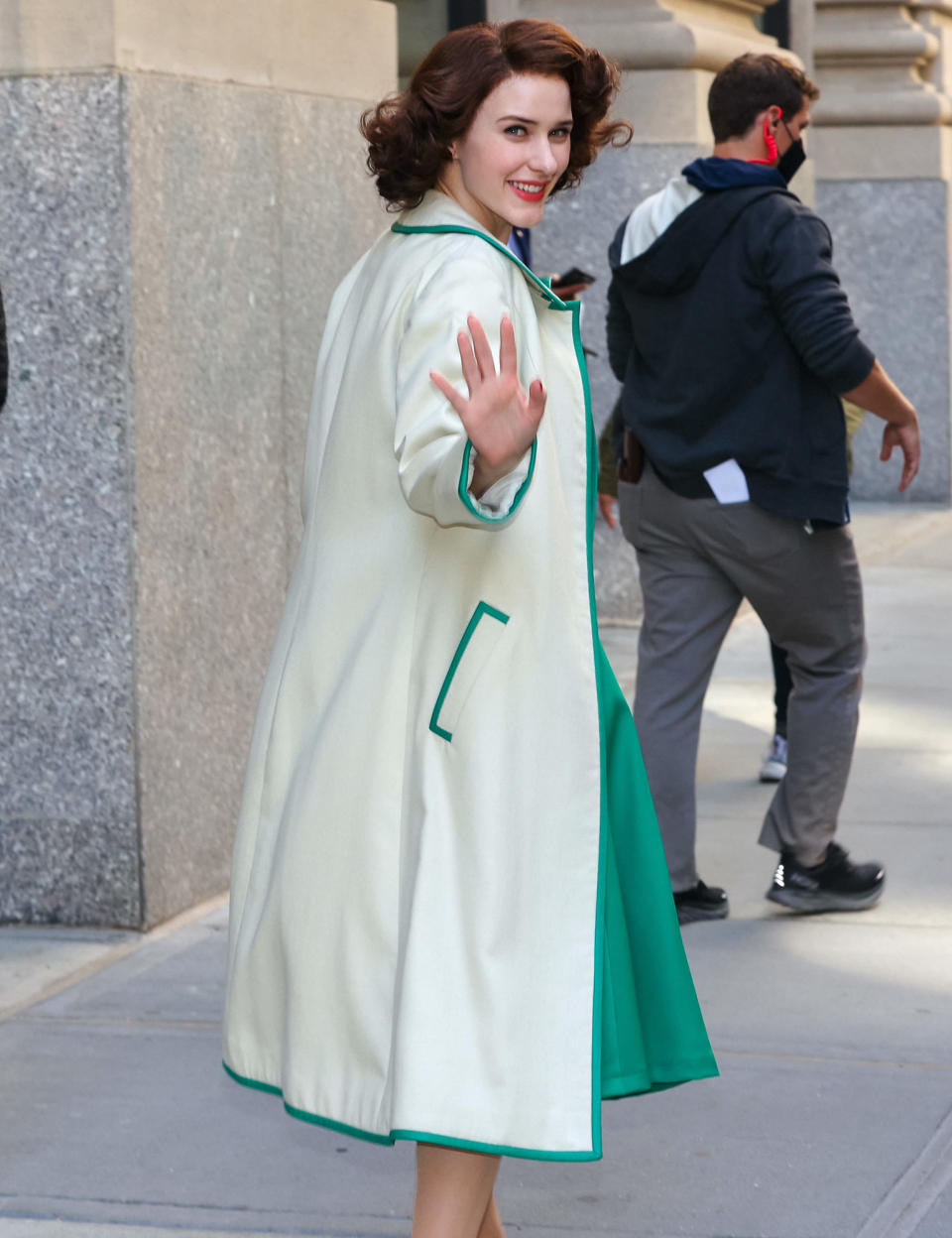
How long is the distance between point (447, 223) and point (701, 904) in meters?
2.64

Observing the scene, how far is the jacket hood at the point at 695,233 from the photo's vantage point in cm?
481

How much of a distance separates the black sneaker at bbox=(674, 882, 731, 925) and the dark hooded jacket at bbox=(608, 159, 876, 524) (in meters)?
0.93

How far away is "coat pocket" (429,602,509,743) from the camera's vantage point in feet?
8.87

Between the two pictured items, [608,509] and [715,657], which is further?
[608,509]

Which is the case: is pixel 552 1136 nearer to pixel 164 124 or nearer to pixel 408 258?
pixel 408 258

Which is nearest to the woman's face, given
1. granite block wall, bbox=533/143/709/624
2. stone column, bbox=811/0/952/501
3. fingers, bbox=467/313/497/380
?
fingers, bbox=467/313/497/380

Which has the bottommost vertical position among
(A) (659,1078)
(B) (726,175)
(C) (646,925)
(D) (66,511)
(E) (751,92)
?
(A) (659,1078)

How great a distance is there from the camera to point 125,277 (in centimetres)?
480

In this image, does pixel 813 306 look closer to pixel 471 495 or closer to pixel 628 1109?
pixel 628 1109

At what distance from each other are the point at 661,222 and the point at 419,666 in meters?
2.46

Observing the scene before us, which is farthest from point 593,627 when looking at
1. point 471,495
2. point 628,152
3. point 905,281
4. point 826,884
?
point 905,281

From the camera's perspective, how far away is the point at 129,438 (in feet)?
15.9

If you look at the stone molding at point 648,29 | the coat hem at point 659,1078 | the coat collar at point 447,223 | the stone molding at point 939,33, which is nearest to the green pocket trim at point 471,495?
the coat collar at point 447,223

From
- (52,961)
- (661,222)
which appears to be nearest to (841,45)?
(661,222)
